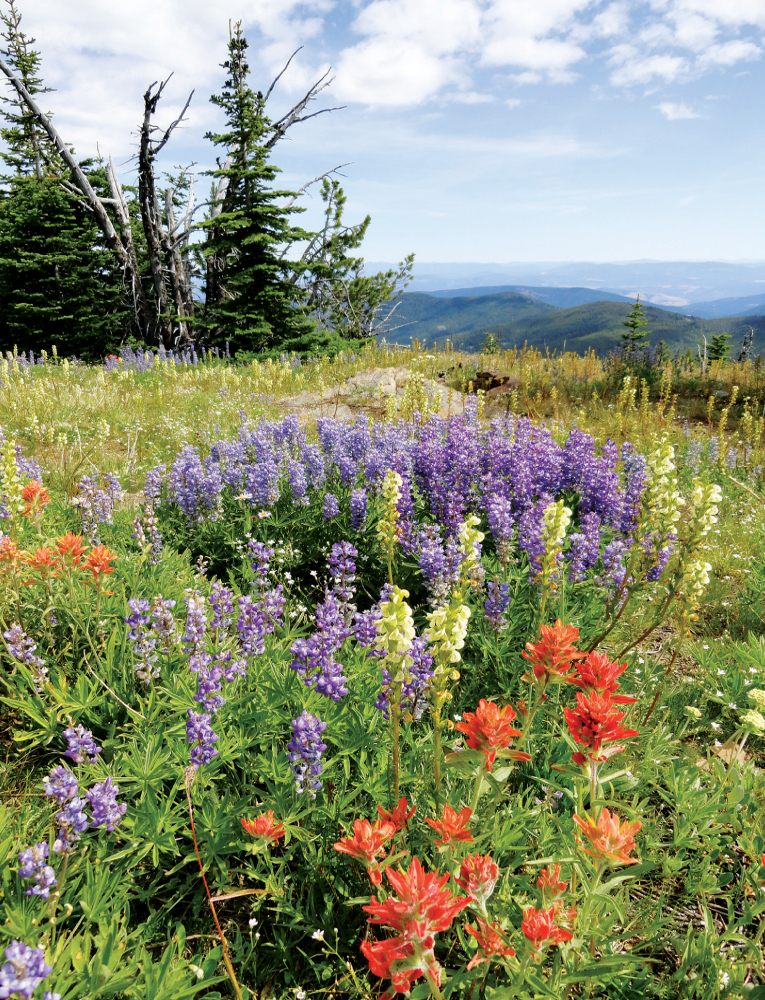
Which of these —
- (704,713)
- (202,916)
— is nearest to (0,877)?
(202,916)

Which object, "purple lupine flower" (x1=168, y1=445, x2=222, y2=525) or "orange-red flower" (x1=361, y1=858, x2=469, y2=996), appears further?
"purple lupine flower" (x1=168, y1=445, x2=222, y2=525)

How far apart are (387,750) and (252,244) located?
58.2ft

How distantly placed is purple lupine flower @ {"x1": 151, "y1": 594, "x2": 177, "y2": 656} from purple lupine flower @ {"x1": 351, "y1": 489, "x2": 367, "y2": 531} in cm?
200

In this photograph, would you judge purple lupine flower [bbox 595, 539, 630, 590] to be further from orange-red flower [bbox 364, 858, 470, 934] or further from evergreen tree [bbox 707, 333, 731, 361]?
evergreen tree [bbox 707, 333, 731, 361]

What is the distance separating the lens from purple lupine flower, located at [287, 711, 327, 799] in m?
1.82

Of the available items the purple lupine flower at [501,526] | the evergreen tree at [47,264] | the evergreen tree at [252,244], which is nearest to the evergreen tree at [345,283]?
the evergreen tree at [252,244]

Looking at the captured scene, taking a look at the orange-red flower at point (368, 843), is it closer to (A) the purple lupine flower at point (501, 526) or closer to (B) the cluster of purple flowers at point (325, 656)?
(B) the cluster of purple flowers at point (325, 656)

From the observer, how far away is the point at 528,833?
2.07 m

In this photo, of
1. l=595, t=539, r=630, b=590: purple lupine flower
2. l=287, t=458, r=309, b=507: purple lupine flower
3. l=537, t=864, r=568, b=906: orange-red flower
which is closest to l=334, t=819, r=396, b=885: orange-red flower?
l=537, t=864, r=568, b=906: orange-red flower

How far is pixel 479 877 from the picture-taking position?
1.37 meters

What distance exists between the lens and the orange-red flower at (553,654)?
176 cm

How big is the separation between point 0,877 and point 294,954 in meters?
1.06

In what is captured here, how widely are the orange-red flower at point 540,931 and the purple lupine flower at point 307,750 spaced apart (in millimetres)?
814

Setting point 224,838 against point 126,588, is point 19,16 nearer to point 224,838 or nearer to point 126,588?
point 126,588
